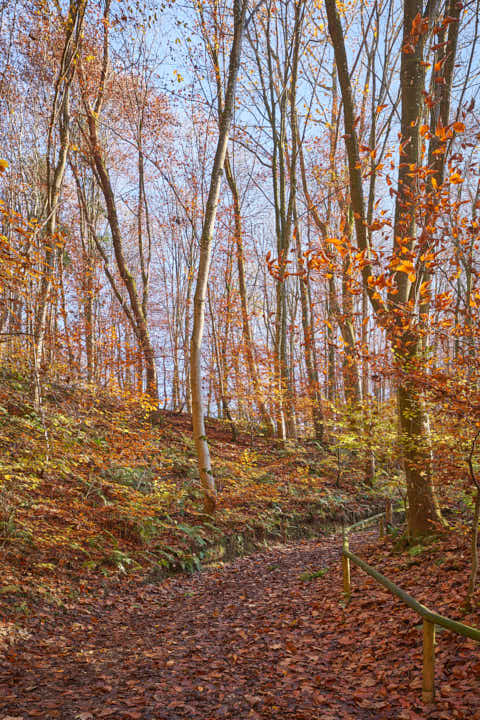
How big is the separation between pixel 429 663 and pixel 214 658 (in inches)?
94.6

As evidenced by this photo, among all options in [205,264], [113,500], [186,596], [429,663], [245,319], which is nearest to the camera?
[429,663]

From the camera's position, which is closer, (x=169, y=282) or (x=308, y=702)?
(x=308, y=702)

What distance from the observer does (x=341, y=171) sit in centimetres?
1495

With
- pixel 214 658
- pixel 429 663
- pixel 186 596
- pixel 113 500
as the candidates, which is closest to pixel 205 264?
pixel 113 500

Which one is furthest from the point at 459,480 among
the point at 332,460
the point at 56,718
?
the point at 332,460

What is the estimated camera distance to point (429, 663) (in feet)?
10.4

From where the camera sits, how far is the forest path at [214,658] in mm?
3439

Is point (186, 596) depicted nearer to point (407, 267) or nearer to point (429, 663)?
point (429, 663)

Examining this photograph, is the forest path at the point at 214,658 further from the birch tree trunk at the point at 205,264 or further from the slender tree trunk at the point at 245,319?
the slender tree trunk at the point at 245,319

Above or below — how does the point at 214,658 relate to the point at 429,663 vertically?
below

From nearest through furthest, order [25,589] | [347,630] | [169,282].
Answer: [347,630], [25,589], [169,282]

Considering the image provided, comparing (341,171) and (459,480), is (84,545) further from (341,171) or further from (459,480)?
(341,171)

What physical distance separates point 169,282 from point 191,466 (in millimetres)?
17531

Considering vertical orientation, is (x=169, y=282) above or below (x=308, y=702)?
above
